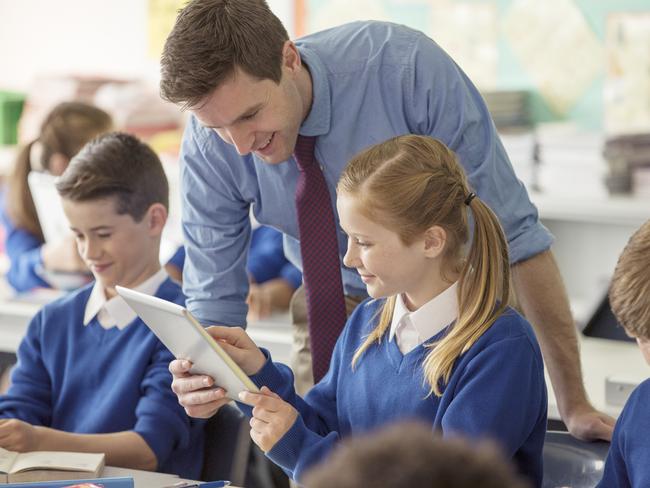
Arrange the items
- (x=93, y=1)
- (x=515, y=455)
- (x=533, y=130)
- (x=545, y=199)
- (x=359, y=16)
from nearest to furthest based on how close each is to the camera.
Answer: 1. (x=515, y=455)
2. (x=545, y=199)
3. (x=533, y=130)
4. (x=359, y=16)
5. (x=93, y=1)

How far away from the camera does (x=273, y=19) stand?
1.70m

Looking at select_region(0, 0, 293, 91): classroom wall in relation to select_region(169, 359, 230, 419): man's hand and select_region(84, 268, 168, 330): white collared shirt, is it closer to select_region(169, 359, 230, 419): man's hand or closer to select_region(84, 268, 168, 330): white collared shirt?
select_region(84, 268, 168, 330): white collared shirt

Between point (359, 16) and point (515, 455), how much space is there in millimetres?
2345

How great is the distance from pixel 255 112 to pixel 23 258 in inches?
64.1

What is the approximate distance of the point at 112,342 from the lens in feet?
6.75

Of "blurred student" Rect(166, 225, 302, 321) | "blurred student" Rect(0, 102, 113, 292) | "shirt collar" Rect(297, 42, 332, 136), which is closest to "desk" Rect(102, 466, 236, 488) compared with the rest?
"shirt collar" Rect(297, 42, 332, 136)

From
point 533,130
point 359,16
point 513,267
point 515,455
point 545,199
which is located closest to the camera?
point 515,455

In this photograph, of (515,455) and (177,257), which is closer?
(515,455)

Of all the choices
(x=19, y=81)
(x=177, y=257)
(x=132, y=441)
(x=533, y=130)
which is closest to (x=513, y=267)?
(x=132, y=441)

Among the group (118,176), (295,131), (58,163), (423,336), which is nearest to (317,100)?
(295,131)

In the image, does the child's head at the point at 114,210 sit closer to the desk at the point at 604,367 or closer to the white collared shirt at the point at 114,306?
the white collared shirt at the point at 114,306

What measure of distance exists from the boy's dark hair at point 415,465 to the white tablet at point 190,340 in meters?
0.76

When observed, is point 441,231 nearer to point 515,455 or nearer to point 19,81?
point 515,455

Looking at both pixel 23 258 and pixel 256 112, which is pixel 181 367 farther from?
pixel 23 258
